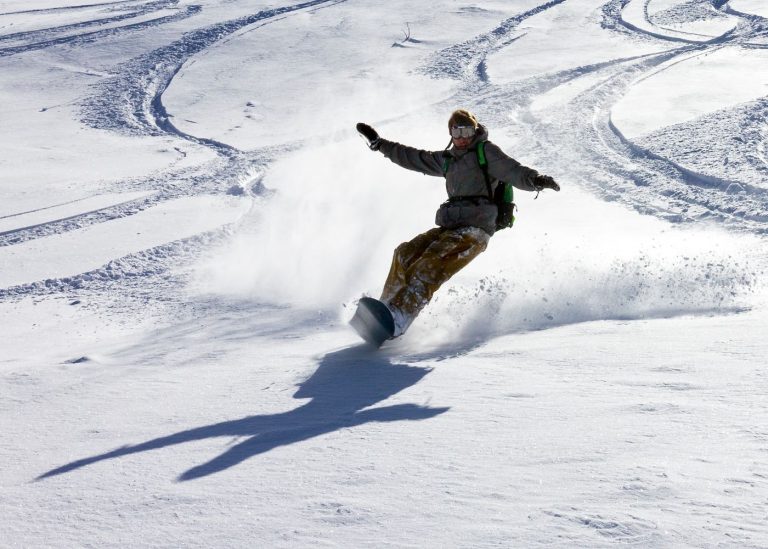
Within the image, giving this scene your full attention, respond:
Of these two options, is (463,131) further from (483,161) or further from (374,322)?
(374,322)

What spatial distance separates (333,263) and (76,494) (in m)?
5.60

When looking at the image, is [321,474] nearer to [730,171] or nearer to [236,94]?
[730,171]

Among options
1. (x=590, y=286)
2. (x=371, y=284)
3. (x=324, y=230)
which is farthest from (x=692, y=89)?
(x=590, y=286)

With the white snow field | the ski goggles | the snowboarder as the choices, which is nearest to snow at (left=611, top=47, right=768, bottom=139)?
the white snow field

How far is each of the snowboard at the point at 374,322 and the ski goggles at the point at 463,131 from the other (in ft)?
4.50

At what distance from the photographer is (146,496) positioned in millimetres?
3387

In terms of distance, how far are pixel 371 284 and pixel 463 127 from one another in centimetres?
202

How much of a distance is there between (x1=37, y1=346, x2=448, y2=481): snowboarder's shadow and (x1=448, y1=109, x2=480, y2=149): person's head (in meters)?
1.94

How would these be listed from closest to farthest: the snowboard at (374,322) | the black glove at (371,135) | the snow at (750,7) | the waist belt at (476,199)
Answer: the snowboard at (374,322), the waist belt at (476,199), the black glove at (371,135), the snow at (750,7)

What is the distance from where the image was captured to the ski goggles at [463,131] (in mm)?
6656

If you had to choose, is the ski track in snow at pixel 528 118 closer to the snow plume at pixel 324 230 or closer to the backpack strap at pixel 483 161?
the snow plume at pixel 324 230

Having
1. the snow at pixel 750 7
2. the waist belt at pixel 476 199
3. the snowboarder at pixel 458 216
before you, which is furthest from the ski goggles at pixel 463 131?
the snow at pixel 750 7

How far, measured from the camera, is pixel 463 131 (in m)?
6.67

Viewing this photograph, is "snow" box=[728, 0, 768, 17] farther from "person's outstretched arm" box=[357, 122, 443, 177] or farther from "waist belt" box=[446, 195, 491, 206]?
"waist belt" box=[446, 195, 491, 206]
